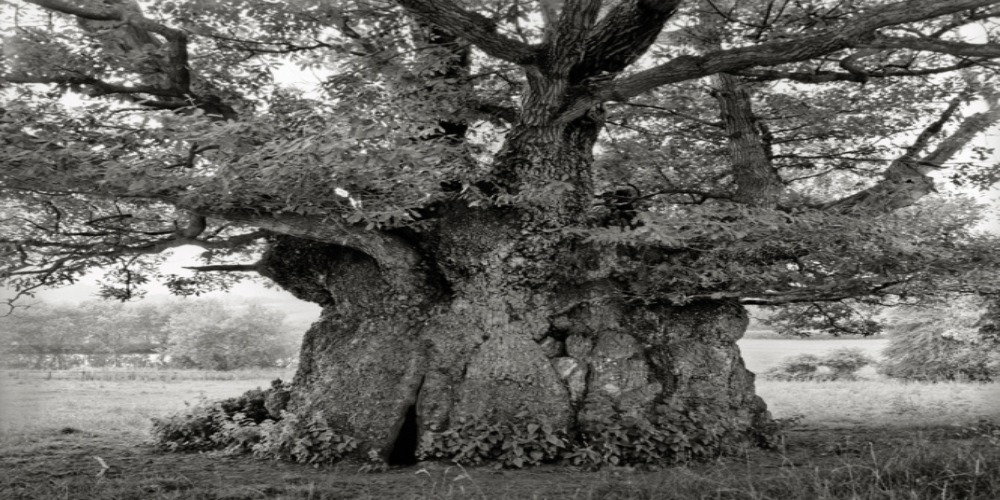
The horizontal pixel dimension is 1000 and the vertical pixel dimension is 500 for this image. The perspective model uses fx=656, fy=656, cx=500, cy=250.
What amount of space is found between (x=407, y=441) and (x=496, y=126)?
468cm

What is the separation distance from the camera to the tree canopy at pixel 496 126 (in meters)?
5.88

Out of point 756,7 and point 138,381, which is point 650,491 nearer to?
point 756,7

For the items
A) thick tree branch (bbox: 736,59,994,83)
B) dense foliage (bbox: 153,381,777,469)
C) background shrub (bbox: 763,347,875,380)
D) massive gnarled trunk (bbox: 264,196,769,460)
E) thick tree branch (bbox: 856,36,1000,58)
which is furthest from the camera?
background shrub (bbox: 763,347,875,380)

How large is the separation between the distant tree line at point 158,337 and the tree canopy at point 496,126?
1825 cm

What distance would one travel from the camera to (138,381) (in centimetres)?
2138

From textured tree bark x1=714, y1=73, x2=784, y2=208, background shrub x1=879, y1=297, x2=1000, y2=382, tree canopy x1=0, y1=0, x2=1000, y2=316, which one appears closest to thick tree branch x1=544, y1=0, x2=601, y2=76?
tree canopy x1=0, y1=0, x2=1000, y2=316

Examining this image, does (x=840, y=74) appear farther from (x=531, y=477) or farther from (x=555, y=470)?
(x=531, y=477)

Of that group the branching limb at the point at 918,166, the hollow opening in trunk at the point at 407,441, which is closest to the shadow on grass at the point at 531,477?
the hollow opening in trunk at the point at 407,441

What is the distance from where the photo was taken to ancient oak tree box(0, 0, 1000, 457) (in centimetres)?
623

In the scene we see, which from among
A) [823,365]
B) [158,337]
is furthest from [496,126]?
[158,337]

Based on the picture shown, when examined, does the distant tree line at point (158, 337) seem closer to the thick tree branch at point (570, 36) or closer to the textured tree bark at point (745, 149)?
the textured tree bark at point (745, 149)

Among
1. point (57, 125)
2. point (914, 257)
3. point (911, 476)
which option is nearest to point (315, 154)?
point (57, 125)

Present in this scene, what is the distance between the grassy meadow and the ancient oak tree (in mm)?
953

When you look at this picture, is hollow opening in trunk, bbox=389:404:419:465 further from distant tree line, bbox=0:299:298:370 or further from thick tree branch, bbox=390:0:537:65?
distant tree line, bbox=0:299:298:370
